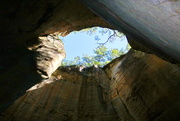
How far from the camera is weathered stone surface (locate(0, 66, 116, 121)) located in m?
10.1

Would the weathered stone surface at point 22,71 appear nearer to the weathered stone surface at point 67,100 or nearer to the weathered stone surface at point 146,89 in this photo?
the weathered stone surface at point 67,100

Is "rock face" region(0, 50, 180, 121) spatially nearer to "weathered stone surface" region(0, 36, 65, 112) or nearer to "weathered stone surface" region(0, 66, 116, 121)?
"weathered stone surface" region(0, 66, 116, 121)

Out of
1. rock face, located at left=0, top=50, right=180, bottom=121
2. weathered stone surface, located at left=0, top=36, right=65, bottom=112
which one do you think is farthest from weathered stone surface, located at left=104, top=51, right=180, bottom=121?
weathered stone surface, located at left=0, top=36, right=65, bottom=112

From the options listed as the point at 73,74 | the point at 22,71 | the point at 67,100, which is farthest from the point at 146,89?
the point at 22,71

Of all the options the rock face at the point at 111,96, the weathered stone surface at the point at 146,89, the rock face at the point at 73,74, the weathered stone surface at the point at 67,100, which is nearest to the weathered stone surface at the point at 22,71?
the rock face at the point at 73,74

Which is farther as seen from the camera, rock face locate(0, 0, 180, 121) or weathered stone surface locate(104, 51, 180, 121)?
weathered stone surface locate(104, 51, 180, 121)

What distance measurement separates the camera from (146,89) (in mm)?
9844

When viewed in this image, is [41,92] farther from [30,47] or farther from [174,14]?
[174,14]

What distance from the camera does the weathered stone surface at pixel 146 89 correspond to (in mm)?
8141

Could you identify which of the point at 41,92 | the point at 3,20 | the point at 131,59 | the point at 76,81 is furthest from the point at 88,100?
the point at 3,20

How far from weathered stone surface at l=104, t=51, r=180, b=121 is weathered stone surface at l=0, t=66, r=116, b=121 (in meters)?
1.01

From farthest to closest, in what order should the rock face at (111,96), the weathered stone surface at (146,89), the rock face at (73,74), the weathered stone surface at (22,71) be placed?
the rock face at (111,96) < the weathered stone surface at (146,89) < the weathered stone surface at (22,71) < the rock face at (73,74)

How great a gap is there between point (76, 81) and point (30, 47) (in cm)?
590

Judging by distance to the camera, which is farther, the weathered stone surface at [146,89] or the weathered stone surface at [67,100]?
the weathered stone surface at [67,100]
